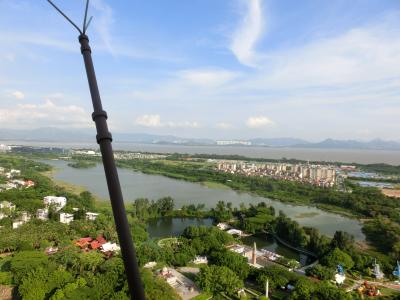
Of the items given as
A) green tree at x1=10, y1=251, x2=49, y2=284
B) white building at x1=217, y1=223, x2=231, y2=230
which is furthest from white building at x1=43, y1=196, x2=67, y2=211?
white building at x1=217, y1=223, x2=231, y2=230

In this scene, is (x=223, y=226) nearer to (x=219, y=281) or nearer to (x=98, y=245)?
(x=98, y=245)

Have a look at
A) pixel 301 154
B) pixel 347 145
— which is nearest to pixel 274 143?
pixel 347 145

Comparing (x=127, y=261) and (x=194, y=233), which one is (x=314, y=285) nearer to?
(x=194, y=233)

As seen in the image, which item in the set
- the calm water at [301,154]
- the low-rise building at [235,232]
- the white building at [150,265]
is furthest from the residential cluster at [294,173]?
the calm water at [301,154]

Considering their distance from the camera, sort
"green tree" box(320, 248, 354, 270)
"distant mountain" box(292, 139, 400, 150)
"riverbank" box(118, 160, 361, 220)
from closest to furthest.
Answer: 1. "green tree" box(320, 248, 354, 270)
2. "riverbank" box(118, 160, 361, 220)
3. "distant mountain" box(292, 139, 400, 150)

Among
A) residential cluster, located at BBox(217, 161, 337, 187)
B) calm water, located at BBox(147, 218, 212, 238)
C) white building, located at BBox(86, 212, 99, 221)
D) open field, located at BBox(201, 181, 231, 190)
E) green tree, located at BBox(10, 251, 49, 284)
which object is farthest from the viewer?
residential cluster, located at BBox(217, 161, 337, 187)

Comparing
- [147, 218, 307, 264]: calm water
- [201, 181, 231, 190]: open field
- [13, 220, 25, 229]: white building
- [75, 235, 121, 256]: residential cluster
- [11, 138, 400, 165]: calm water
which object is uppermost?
[11, 138, 400, 165]: calm water

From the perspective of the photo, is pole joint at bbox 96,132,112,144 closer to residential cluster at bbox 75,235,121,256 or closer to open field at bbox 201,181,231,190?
residential cluster at bbox 75,235,121,256
